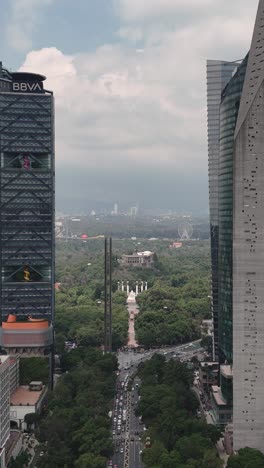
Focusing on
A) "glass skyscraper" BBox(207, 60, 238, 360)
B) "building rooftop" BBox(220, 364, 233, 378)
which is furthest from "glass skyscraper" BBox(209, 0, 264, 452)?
"glass skyscraper" BBox(207, 60, 238, 360)

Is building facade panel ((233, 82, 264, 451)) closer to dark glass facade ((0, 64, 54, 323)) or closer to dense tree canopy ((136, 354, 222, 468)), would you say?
dense tree canopy ((136, 354, 222, 468))

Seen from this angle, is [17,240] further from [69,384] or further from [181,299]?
[181,299]

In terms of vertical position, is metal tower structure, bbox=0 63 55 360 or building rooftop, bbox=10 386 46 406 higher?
metal tower structure, bbox=0 63 55 360

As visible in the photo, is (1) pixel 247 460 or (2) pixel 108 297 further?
(2) pixel 108 297

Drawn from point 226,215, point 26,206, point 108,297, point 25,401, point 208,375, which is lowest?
point 25,401

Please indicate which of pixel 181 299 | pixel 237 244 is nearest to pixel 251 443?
pixel 237 244

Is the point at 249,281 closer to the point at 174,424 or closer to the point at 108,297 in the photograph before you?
the point at 174,424

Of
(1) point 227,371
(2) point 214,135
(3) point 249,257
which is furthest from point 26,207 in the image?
(3) point 249,257

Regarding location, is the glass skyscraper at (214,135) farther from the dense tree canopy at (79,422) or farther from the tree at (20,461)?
the tree at (20,461)
